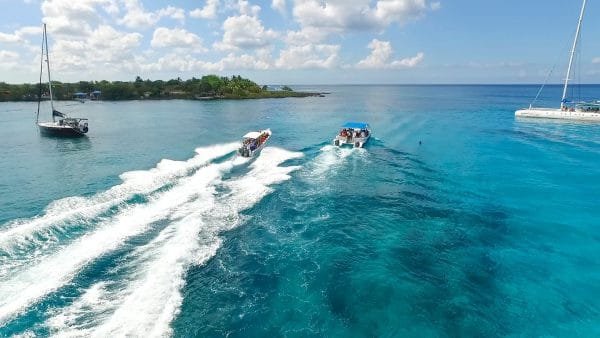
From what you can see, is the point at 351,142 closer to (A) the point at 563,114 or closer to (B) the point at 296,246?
(B) the point at 296,246

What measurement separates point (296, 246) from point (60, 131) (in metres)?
66.8

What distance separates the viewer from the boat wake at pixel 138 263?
1855 centimetres

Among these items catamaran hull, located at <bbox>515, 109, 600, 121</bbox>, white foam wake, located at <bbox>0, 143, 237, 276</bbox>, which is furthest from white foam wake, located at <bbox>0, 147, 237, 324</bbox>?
catamaran hull, located at <bbox>515, 109, 600, 121</bbox>

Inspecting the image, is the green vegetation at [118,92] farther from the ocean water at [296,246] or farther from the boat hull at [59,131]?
the ocean water at [296,246]

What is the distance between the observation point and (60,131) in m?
70.7

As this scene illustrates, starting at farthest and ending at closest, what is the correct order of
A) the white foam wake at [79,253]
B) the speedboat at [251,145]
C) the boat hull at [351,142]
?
1. the boat hull at [351,142]
2. the speedboat at [251,145]
3. the white foam wake at [79,253]

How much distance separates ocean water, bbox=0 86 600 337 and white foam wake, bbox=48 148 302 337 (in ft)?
0.37

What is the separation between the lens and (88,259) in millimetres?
23719

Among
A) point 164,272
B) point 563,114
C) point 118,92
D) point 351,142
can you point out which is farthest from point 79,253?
point 118,92

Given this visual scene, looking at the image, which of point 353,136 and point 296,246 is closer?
point 296,246

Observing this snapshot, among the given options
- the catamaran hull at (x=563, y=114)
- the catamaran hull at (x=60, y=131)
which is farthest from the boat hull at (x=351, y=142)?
the catamaran hull at (x=563, y=114)

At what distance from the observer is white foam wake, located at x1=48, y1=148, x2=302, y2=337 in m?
18.1

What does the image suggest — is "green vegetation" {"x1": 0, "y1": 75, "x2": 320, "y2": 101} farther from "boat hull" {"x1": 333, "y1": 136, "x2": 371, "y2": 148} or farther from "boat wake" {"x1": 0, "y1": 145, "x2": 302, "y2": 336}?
"boat wake" {"x1": 0, "y1": 145, "x2": 302, "y2": 336}

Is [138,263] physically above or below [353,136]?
below
